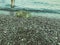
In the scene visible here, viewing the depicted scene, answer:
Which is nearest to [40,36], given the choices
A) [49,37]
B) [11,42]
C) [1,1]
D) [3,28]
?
[49,37]

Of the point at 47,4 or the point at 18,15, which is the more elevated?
the point at 18,15

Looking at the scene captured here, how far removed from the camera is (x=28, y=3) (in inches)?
435

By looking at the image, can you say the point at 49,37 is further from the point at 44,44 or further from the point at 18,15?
the point at 18,15

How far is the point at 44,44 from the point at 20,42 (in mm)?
439

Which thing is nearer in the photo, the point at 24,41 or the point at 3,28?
the point at 24,41

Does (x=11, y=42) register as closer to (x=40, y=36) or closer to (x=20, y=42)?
(x=20, y=42)

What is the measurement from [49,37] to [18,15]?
8.30 feet

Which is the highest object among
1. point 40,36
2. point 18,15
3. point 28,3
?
point 40,36

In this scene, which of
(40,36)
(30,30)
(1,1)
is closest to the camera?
(40,36)

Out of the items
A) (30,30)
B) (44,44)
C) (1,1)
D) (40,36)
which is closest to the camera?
(44,44)

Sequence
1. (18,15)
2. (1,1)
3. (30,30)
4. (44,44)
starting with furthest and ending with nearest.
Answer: (1,1)
(18,15)
(30,30)
(44,44)

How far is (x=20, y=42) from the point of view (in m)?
3.24

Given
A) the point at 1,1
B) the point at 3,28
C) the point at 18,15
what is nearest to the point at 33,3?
the point at 1,1

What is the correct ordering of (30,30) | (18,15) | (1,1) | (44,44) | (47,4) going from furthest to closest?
(1,1) → (47,4) → (18,15) → (30,30) → (44,44)
